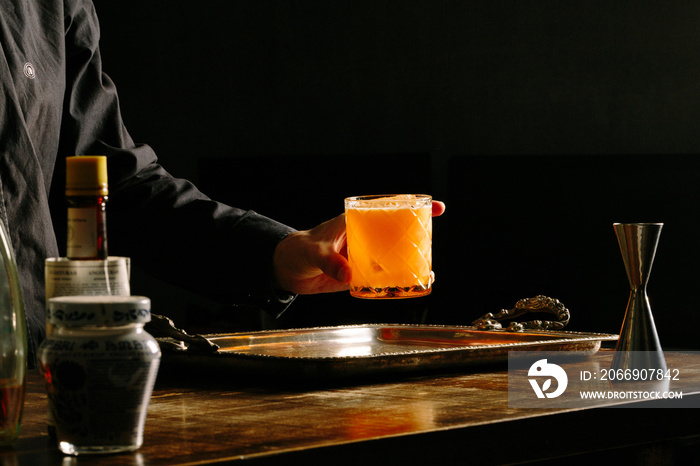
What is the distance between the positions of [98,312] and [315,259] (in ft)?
2.44

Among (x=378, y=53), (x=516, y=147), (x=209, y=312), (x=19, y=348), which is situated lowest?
(x=209, y=312)

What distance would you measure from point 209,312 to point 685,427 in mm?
2695

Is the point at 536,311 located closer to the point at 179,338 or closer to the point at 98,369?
the point at 179,338

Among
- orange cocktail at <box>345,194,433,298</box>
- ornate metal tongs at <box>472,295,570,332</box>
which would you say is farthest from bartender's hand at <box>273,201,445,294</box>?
ornate metal tongs at <box>472,295,570,332</box>

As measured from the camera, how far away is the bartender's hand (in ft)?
4.50

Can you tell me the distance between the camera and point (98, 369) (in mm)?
684

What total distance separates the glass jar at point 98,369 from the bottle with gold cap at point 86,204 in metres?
0.04

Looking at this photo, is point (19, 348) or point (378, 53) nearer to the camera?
point (19, 348)

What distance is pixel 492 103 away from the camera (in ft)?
11.5

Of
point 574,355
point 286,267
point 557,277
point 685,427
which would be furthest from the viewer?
point 557,277

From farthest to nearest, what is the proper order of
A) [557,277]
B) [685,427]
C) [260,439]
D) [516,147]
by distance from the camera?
[516,147] → [557,277] → [685,427] → [260,439]

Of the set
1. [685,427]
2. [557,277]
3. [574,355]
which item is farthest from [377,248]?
[557,277]

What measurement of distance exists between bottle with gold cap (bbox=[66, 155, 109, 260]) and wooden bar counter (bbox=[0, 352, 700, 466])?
0.54 ft

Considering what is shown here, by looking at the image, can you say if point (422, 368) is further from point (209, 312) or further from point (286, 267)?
point (209, 312)
